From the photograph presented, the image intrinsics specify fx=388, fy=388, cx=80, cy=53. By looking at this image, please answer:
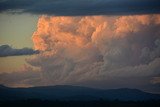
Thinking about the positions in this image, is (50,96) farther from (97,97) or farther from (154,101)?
(154,101)

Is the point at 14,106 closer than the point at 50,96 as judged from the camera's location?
Yes

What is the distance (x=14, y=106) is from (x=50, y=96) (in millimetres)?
13371

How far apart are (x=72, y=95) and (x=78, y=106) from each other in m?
12.5

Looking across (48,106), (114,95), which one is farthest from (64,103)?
(114,95)

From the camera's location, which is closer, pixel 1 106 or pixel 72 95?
Result: pixel 1 106

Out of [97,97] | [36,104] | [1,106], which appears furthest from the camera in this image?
[97,97]

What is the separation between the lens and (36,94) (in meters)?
60.5

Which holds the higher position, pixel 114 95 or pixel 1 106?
pixel 114 95

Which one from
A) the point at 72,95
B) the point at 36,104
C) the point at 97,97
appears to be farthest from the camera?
the point at 72,95

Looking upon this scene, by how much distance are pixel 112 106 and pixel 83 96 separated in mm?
11249

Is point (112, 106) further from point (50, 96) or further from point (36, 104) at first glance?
point (50, 96)

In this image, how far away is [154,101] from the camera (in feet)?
153

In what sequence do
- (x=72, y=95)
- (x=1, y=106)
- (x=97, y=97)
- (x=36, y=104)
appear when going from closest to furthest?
(x=1, y=106) < (x=36, y=104) < (x=97, y=97) < (x=72, y=95)

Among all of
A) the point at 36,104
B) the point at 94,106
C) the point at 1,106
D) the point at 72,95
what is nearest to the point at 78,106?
the point at 94,106
